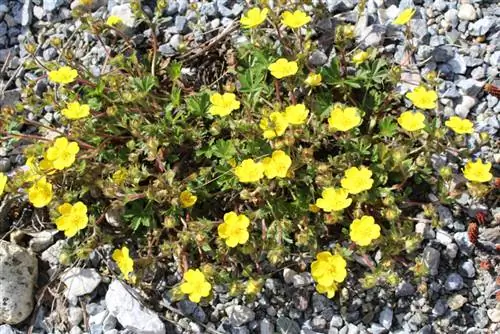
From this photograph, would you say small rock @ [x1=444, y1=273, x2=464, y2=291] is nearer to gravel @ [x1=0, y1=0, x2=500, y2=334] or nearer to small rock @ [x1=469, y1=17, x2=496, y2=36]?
gravel @ [x1=0, y1=0, x2=500, y2=334]

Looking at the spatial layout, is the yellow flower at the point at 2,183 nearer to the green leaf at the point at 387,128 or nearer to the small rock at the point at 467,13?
the green leaf at the point at 387,128

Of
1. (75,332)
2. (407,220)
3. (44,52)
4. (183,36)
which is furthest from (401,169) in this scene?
(44,52)

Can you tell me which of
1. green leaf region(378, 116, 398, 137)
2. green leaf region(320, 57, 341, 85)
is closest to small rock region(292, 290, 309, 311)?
green leaf region(378, 116, 398, 137)

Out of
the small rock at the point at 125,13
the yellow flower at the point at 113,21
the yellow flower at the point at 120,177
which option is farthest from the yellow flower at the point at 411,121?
the small rock at the point at 125,13

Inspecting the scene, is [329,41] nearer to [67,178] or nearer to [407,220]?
[407,220]

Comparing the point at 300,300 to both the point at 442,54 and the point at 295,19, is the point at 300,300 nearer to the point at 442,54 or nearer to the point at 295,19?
the point at 295,19
